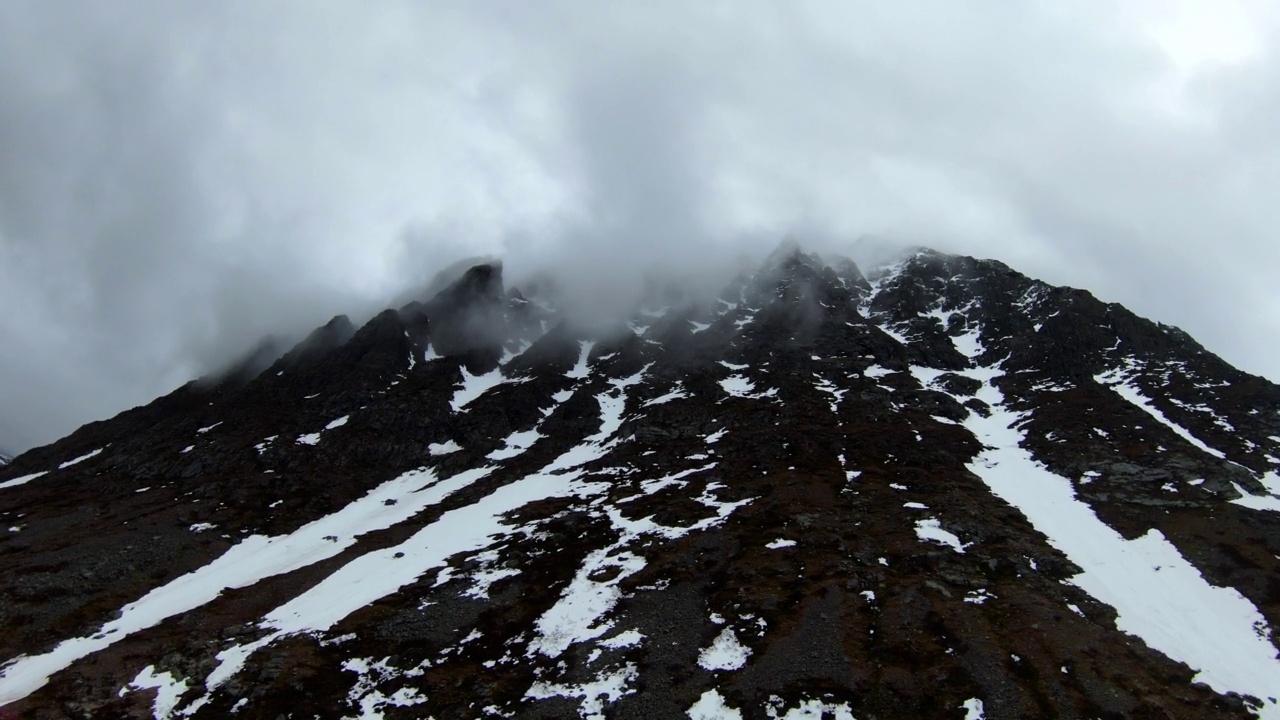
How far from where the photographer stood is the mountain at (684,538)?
42594 mm

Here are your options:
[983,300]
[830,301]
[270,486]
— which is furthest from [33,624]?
[983,300]

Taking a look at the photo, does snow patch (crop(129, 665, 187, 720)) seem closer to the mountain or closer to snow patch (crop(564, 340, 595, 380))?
the mountain

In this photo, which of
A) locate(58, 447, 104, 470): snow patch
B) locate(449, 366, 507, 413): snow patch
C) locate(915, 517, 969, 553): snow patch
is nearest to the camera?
locate(915, 517, 969, 553): snow patch

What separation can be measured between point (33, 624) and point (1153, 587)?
103 metres

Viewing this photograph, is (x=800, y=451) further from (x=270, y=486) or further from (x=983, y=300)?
(x=983, y=300)

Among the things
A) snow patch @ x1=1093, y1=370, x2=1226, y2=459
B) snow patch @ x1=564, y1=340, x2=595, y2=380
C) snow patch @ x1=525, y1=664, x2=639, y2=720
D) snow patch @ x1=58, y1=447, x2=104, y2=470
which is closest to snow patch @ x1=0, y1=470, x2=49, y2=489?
snow patch @ x1=58, y1=447, x2=104, y2=470

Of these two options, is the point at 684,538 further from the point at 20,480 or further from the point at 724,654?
the point at 20,480

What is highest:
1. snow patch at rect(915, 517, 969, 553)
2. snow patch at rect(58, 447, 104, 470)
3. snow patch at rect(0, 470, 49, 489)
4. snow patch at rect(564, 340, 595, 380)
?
snow patch at rect(564, 340, 595, 380)

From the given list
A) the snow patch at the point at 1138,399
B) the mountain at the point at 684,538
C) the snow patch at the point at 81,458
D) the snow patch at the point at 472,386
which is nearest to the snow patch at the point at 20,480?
the mountain at the point at 684,538

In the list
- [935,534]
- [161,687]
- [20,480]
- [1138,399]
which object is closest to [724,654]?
[935,534]

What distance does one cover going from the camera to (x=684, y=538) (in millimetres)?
67625

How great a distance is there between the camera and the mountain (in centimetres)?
4259

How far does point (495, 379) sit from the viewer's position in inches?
6117

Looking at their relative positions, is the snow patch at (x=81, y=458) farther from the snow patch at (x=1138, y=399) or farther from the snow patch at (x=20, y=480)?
the snow patch at (x=1138, y=399)
